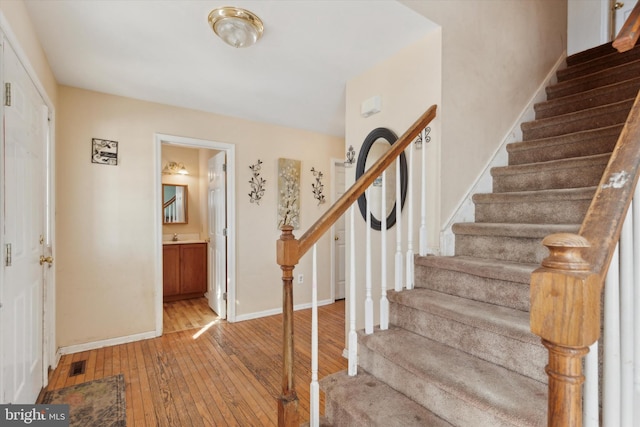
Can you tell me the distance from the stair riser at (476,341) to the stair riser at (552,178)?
1212 mm

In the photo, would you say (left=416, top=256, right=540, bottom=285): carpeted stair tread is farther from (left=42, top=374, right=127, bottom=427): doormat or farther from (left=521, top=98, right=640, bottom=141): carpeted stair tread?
(left=42, top=374, right=127, bottom=427): doormat

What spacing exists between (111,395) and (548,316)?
2.62 m

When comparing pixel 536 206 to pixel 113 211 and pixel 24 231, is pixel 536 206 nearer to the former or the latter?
pixel 24 231

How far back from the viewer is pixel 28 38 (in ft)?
5.86

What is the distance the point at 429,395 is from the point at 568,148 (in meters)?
1.93

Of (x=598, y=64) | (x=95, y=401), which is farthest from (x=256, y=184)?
(x=598, y=64)

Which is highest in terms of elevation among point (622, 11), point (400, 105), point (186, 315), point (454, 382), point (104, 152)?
point (622, 11)

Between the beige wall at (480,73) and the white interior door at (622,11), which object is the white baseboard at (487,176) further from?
the white interior door at (622,11)

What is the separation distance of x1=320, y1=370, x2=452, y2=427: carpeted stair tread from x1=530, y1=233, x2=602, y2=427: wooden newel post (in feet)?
2.70

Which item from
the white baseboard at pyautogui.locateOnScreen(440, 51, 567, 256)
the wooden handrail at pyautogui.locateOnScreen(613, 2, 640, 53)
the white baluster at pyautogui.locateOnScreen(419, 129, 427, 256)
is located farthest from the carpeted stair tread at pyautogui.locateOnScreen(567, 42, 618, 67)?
the white baluster at pyautogui.locateOnScreen(419, 129, 427, 256)

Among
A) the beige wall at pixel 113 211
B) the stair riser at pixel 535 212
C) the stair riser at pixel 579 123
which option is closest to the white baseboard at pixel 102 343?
the beige wall at pixel 113 211

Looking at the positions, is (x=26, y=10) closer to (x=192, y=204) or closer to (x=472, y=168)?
(x=472, y=168)

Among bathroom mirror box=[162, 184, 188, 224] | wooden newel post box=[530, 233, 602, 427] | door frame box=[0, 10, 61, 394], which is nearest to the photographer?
wooden newel post box=[530, 233, 602, 427]

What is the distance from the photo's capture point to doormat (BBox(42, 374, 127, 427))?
185 centimetres
